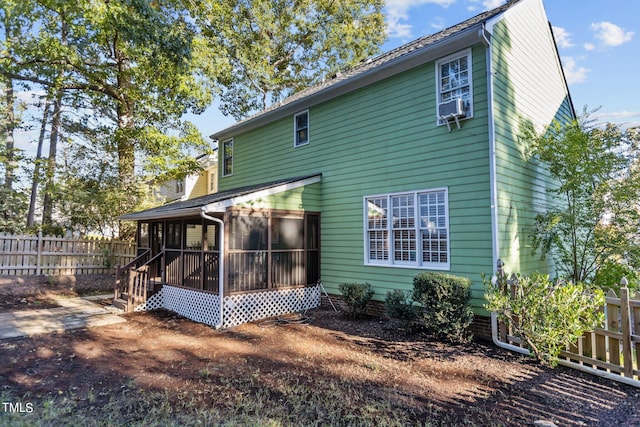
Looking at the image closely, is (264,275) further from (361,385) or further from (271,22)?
(271,22)

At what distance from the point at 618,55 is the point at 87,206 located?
21.6 m

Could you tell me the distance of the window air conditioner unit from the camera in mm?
6910

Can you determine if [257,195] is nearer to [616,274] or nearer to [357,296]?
[357,296]

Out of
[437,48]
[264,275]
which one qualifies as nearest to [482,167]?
[437,48]

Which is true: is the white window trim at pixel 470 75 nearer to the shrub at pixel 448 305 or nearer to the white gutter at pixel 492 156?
the white gutter at pixel 492 156

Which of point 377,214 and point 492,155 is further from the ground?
point 492,155

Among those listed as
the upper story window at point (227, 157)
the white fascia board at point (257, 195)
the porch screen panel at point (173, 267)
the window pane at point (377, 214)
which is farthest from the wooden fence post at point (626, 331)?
the upper story window at point (227, 157)

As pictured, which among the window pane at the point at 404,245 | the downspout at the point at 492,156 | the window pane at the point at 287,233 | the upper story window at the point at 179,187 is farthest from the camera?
the upper story window at the point at 179,187

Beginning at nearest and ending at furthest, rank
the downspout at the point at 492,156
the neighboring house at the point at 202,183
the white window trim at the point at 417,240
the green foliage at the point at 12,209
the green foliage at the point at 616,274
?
Result: 1. the downspout at the point at 492,156
2. the white window trim at the point at 417,240
3. the green foliage at the point at 616,274
4. the green foliage at the point at 12,209
5. the neighboring house at the point at 202,183

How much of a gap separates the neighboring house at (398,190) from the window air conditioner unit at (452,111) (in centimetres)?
3

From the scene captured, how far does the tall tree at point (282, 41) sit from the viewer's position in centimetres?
2116

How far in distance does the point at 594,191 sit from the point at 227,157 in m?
12.0

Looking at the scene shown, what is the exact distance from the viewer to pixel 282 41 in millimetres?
22906

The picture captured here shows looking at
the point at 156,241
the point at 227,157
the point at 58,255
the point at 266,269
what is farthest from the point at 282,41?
the point at 266,269
